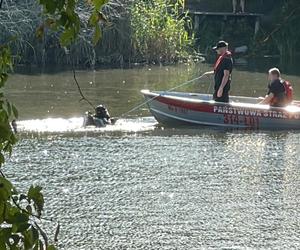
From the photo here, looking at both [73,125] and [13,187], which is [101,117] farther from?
[13,187]

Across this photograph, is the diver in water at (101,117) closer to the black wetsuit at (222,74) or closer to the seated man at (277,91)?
the black wetsuit at (222,74)

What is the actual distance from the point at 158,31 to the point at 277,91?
46.3 ft

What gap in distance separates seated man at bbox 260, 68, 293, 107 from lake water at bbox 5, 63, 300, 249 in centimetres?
77

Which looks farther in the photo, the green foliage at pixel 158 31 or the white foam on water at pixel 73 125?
the green foliage at pixel 158 31

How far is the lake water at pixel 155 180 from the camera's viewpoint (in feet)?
31.9

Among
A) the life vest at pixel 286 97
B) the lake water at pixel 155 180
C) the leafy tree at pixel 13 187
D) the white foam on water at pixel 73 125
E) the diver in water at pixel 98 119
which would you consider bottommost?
the lake water at pixel 155 180

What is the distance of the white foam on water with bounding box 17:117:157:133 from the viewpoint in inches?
670

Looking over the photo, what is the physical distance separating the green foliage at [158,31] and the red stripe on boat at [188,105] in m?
13.1

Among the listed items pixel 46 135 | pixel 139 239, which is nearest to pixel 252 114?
pixel 46 135

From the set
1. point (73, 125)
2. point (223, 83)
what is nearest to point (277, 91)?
point (223, 83)

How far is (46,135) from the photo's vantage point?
54.2 ft

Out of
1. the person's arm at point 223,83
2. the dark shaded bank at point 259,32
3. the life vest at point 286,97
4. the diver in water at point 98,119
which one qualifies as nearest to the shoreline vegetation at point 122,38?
the dark shaded bank at point 259,32

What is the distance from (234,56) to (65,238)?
25100 mm

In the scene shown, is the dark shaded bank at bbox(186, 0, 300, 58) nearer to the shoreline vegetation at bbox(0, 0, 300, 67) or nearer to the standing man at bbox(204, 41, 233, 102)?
the shoreline vegetation at bbox(0, 0, 300, 67)
